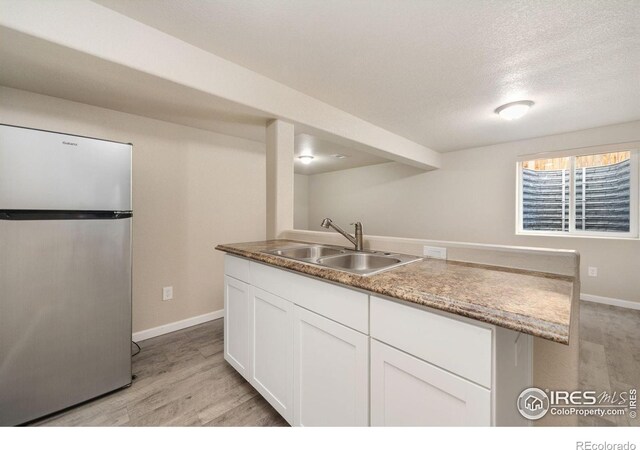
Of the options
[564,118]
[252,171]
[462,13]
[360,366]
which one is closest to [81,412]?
[360,366]

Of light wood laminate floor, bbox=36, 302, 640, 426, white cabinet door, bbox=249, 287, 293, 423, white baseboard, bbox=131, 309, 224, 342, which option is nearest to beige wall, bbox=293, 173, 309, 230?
white baseboard, bbox=131, 309, 224, 342

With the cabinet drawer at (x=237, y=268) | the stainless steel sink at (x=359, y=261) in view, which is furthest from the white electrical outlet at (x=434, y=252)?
the cabinet drawer at (x=237, y=268)

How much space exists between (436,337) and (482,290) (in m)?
0.24

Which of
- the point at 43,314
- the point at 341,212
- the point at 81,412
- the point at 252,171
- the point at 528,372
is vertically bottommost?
the point at 81,412

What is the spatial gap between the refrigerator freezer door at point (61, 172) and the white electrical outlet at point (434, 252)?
6.14 ft

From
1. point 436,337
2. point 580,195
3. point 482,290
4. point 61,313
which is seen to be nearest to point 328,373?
point 436,337

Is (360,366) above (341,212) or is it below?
below

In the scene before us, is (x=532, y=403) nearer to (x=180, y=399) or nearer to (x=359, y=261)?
(x=359, y=261)

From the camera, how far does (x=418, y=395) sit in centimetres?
83

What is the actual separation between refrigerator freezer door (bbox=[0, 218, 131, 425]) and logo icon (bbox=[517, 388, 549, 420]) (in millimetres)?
2090

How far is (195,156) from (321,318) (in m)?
2.33

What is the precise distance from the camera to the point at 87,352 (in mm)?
1497

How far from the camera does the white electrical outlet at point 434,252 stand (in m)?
1.40
